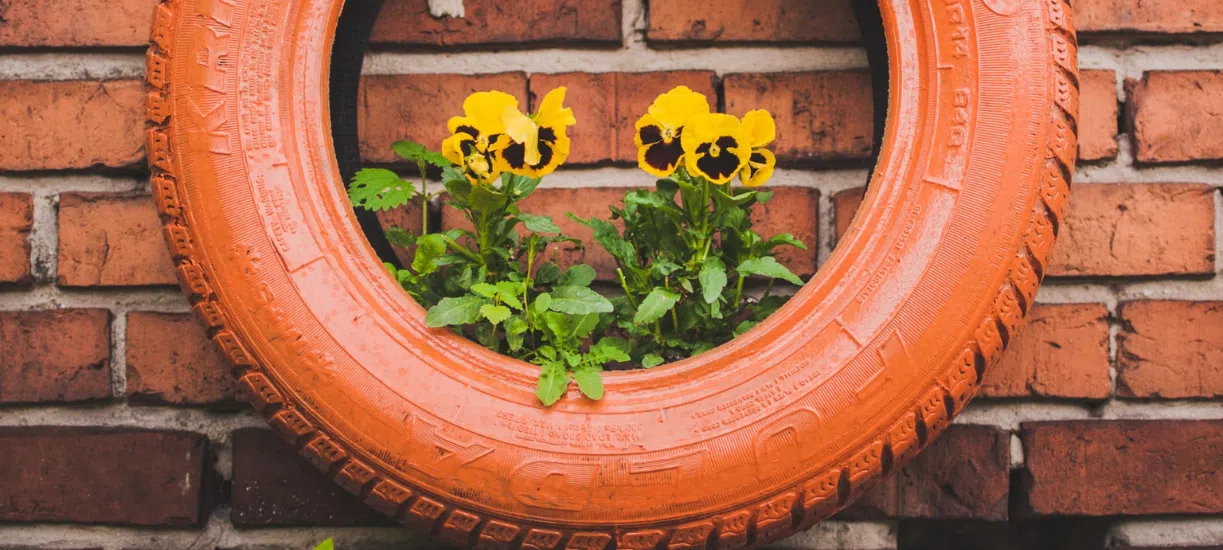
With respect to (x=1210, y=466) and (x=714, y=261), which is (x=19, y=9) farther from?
(x=1210, y=466)

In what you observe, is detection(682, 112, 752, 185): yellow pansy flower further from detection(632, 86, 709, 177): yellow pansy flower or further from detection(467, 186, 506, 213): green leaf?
detection(467, 186, 506, 213): green leaf

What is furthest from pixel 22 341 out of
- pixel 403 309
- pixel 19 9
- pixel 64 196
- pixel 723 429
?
pixel 723 429

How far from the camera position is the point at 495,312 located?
1.80ft

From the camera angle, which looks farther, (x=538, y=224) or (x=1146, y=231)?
(x=1146, y=231)

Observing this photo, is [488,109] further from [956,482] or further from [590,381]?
[956,482]

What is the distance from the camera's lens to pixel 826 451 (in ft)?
1.76

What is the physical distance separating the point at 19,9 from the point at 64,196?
0.55ft

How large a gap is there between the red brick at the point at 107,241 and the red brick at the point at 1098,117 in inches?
32.6

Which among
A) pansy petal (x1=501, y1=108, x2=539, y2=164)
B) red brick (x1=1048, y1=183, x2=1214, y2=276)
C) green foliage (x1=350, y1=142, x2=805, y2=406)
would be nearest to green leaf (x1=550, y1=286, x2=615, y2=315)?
green foliage (x1=350, y1=142, x2=805, y2=406)

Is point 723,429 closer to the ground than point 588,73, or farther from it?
closer to the ground

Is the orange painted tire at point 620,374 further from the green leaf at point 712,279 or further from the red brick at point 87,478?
the red brick at point 87,478

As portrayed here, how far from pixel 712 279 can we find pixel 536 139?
0.52 ft

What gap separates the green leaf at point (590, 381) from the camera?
1.78ft

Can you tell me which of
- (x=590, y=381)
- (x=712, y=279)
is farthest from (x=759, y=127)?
(x=590, y=381)
